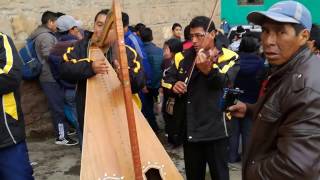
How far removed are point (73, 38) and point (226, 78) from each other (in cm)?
287

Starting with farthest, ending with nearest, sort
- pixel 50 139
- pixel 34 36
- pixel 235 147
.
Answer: pixel 50 139 < pixel 34 36 < pixel 235 147

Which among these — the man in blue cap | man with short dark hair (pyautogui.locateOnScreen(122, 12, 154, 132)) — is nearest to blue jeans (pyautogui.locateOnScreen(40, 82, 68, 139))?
man with short dark hair (pyautogui.locateOnScreen(122, 12, 154, 132))

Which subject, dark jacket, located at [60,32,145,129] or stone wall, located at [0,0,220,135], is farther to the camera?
stone wall, located at [0,0,220,135]

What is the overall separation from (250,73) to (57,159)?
2864mm

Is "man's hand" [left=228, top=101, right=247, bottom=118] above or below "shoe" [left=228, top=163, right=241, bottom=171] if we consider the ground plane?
above

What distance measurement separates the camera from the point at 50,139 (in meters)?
6.75

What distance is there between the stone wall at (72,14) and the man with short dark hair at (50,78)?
34 centimetres

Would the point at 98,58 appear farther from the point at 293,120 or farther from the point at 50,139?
the point at 50,139

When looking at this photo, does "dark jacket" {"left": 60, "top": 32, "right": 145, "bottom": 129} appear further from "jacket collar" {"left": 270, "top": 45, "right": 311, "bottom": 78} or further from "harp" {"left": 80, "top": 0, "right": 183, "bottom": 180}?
"jacket collar" {"left": 270, "top": 45, "right": 311, "bottom": 78}

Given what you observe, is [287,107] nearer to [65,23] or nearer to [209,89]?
[209,89]

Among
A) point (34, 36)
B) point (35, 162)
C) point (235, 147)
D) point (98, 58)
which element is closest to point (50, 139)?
point (35, 162)

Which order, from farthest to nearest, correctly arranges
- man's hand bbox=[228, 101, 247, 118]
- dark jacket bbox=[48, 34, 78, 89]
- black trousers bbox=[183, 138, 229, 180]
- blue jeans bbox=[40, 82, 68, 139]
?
blue jeans bbox=[40, 82, 68, 139] < dark jacket bbox=[48, 34, 78, 89] < black trousers bbox=[183, 138, 229, 180] < man's hand bbox=[228, 101, 247, 118]

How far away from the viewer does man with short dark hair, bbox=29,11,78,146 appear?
6.01 meters

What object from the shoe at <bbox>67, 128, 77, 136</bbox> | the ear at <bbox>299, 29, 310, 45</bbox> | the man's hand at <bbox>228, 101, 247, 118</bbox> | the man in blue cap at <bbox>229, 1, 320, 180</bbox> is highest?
the ear at <bbox>299, 29, 310, 45</bbox>
